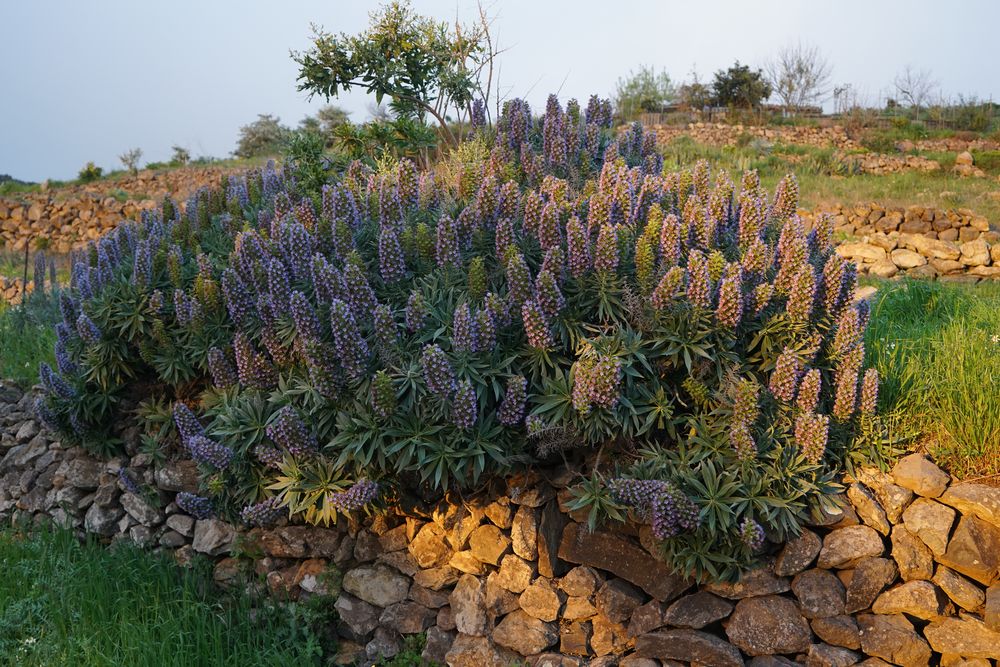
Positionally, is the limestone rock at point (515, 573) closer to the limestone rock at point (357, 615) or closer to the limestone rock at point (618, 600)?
the limestone rock at point (618, 600)

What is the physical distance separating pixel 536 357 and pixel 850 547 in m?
1.60

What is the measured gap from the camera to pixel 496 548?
3725 millimetres

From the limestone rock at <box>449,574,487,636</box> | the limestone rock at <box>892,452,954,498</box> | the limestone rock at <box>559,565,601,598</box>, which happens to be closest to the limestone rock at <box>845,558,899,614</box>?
the limestone rock at <box>892,452,954,498</box>

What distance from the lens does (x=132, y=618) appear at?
4.05 meters

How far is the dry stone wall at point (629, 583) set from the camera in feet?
10.8

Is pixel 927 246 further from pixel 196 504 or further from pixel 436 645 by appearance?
pixel 196 504

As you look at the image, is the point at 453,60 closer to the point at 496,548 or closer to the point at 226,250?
the point at 226,250

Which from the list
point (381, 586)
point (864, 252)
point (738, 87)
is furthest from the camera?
point (738, 87)

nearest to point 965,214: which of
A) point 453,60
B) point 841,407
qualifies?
point 453,60

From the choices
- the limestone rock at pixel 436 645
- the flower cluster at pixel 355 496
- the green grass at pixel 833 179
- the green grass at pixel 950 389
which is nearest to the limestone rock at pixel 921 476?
the green grass at pixel 950 389

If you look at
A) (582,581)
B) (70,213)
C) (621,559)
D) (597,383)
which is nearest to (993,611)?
(621,559)

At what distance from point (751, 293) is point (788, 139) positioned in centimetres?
2383

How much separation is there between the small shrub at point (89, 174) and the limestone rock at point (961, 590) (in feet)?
97.5


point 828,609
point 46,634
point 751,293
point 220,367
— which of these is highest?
point 751,293
